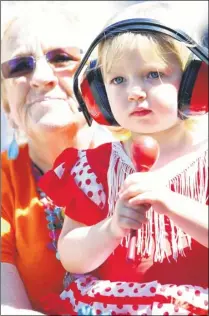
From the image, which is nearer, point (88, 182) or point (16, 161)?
point (88, 182)

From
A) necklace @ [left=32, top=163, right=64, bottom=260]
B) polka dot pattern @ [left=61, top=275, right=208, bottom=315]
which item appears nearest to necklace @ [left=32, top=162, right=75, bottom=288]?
necklace @ [left=32, top=163, right=64, bottom=260]

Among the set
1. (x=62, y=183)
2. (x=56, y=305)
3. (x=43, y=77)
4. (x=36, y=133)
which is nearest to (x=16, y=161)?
(x=36, y=133)

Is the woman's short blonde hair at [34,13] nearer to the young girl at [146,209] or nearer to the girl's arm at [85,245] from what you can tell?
the young girl at [146,209]

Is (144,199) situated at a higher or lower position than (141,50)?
lower

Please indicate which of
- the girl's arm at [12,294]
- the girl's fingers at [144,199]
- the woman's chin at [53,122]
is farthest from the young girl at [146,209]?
the woman's chin at [53,122]

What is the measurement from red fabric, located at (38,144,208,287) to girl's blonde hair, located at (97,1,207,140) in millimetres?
177

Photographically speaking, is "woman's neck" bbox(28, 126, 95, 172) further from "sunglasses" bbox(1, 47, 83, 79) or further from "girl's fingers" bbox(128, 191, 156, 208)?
"girl's fingers" bbox(128, 191, 156, 208)

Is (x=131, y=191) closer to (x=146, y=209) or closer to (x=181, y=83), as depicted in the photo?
(x=146, y=209)

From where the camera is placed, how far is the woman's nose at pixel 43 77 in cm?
160

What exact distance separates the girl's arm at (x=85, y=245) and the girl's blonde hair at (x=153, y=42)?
25 cm

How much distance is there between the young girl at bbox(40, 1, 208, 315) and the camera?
3.84 feet

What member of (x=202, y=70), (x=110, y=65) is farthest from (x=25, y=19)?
(x=202, y=70)

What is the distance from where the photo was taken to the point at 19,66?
1624 mm

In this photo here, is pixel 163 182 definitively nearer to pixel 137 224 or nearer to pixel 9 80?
pixel 137 224
